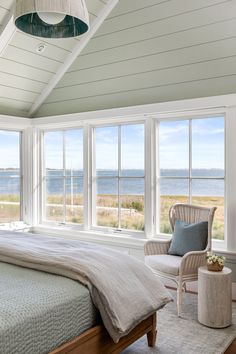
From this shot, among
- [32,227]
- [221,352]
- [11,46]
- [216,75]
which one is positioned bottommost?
[221,352]

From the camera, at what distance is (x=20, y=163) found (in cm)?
546

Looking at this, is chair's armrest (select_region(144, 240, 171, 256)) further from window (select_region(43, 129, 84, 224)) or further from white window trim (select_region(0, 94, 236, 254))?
window (select_region(43, 129, 84, 224))

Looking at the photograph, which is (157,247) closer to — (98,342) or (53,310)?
(98,342)

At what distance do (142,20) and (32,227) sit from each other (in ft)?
10.6

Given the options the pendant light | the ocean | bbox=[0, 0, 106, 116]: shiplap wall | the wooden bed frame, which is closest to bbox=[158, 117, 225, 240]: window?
the ocean

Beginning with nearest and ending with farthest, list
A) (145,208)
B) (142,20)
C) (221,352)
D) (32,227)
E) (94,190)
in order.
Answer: (221,352), (142,20), (145,208), (94,190), (32,227)

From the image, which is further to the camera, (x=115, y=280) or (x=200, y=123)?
(x=200, y=123)

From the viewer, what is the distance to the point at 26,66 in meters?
4.53

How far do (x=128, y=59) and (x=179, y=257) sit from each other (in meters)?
2.34

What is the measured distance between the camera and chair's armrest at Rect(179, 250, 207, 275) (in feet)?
10.8

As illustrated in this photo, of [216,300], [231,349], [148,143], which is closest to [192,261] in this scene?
[216,300]

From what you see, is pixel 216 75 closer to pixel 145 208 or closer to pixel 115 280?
pixel 145 208

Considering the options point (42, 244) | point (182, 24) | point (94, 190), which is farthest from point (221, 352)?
point (182, 24)

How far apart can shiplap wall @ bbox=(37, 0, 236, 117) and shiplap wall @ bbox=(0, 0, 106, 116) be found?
24 cm
